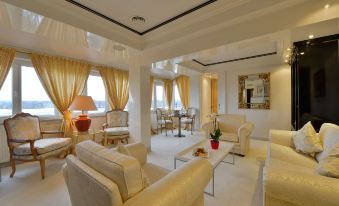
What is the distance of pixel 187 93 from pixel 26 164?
6290 mm

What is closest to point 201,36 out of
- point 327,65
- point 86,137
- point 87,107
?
point 327,65

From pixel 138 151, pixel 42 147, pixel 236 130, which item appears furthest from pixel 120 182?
pixel 236 130

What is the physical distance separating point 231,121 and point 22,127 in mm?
4547

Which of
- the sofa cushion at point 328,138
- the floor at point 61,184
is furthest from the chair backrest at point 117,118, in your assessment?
the sofa cushion at point 328,138

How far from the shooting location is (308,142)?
220cm

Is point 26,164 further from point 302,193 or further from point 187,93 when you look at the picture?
point 187,93

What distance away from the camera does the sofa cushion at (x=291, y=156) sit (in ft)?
6.64

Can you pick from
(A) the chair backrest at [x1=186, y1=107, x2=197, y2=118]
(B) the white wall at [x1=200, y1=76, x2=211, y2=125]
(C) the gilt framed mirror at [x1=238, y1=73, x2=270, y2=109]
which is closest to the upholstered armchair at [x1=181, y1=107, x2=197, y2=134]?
(A) the chair backrest at [x1=186, y1=107, x2=197, y2=118]

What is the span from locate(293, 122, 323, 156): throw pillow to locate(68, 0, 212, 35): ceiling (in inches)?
88.9

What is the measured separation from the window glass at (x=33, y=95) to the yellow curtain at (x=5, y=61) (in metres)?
0.43

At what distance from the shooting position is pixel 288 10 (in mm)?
1991

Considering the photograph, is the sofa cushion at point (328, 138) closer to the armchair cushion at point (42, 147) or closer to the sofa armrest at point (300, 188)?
the sofa armrest at point (300, 188)

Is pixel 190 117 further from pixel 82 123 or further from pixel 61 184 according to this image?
pixel 61 184

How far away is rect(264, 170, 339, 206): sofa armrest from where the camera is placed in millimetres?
1160
